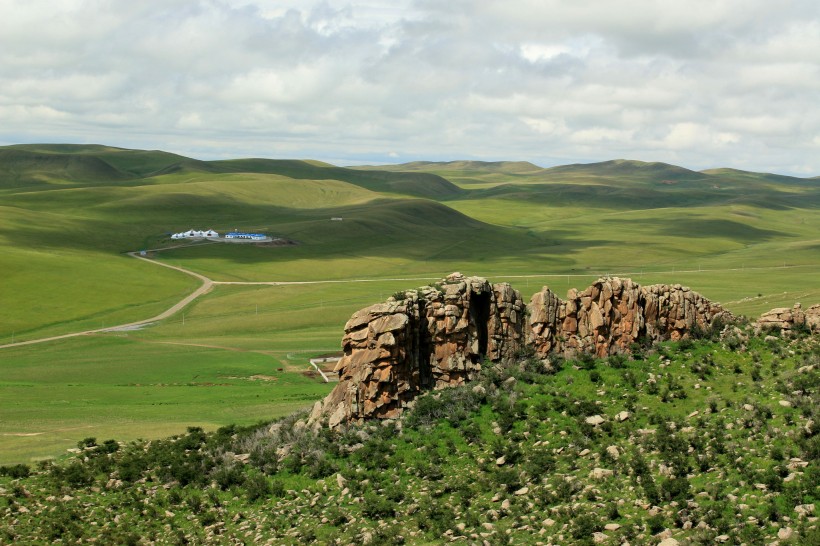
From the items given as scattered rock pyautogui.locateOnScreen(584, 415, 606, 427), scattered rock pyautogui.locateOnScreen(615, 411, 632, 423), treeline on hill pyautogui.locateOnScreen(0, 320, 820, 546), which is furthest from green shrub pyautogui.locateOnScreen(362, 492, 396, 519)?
scattered rock pyautogui.locateOnScreen(615, 411, 632, 423)

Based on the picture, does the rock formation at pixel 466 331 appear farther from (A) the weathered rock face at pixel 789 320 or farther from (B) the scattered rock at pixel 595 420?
(B) the scattered rock at pixel 595 420

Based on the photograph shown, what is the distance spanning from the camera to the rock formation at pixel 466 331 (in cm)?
3581

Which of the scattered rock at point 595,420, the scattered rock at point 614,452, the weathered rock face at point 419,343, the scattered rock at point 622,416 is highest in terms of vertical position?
the weathered rock face at point 419,343

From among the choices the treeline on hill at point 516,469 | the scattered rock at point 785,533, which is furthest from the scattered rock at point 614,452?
the scattered rock at point 785,533

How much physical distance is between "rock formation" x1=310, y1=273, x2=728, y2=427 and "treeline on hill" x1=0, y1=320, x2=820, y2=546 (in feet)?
3.61

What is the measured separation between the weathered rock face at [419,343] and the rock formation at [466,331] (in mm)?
45

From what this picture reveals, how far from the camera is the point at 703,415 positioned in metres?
32.1

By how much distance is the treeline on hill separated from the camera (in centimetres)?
2612

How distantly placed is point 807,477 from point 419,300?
58.6 ft

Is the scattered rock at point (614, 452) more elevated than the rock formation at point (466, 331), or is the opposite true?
the rock formation at point (466, 331)

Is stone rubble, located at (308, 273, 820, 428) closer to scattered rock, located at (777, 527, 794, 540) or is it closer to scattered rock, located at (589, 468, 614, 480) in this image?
scattered rock, located at (589, 468, 614, 480)

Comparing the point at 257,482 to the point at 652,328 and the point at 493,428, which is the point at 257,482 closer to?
the point at 493,428

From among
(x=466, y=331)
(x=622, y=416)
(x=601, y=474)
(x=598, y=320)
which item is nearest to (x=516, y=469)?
(x=601, y=474)

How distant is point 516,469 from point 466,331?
877 centimetres
